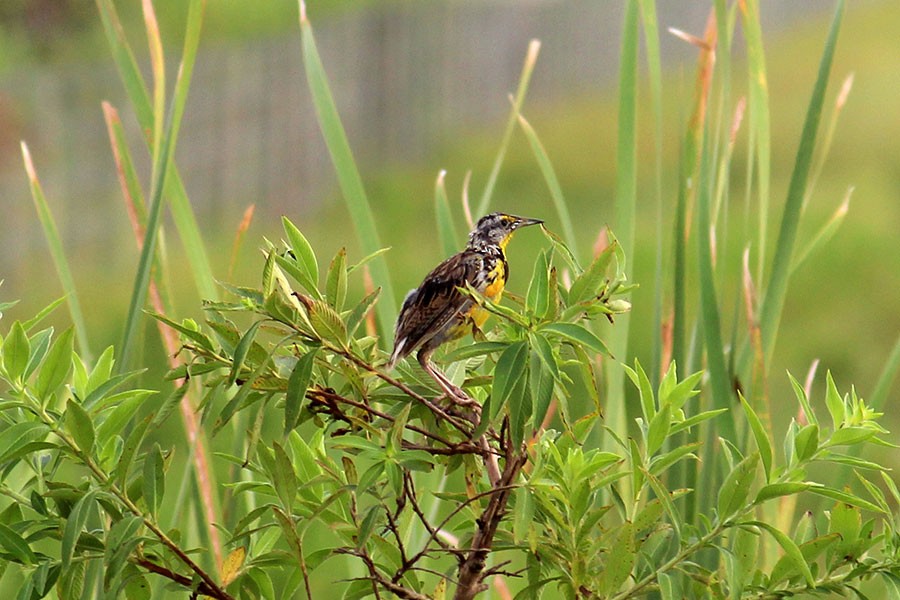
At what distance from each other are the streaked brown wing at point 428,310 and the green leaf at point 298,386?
17 centimetres

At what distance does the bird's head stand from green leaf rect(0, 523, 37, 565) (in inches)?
19.2

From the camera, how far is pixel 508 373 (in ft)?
2.19

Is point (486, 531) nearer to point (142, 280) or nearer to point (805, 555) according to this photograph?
point (805, 555)

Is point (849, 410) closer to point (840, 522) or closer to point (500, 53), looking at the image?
point (840, 522)

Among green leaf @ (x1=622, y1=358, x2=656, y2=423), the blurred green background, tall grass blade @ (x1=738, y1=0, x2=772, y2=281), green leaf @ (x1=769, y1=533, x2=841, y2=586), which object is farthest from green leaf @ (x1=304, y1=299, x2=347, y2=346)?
the blurred green background

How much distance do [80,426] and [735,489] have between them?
0.41m

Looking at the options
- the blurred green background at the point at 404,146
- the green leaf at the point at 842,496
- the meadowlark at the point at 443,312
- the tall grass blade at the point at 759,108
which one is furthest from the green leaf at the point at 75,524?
the blurred green background at the point at 404,146

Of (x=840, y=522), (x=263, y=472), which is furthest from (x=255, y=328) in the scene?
(x=840, y=522)

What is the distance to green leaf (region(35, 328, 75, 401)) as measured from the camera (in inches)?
29.0

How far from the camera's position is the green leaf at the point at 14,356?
2.44 ft

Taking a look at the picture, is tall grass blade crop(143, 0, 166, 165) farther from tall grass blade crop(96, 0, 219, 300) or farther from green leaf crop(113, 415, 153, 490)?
green leaf crop(113, 415, 153, 490)

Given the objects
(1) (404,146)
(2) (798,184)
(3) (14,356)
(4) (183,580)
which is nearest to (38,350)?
(3) (14,356)

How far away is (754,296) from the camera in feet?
3.97

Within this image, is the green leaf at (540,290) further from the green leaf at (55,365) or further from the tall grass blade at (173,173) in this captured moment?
the tall grass blade at (173,173)
